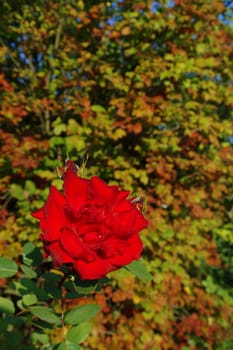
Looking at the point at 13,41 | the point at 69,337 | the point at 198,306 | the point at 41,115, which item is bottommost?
the point at 198,306

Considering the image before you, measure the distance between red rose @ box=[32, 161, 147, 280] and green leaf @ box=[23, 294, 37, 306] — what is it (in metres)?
0.24

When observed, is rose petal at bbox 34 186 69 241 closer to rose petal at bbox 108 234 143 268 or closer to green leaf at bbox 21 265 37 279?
rose petal at bbox 108 234 143 268

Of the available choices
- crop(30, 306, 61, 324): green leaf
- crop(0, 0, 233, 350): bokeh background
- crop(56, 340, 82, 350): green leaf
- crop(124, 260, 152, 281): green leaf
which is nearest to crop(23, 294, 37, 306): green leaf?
crop(30, 306, 61, 324): green leaf

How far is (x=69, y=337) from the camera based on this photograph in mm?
1001

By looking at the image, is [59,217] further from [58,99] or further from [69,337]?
[58,99]

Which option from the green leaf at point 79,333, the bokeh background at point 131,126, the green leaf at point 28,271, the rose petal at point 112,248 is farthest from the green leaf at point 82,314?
the bokeh background at point 131,126

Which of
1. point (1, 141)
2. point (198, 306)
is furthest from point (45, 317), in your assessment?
point (198, 306)

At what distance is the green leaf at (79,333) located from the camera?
992 millimetres

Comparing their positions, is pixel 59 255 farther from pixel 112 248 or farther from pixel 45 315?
pixel 45 315

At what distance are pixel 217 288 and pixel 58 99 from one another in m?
2.36

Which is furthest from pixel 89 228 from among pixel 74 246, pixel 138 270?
pixel 138 270

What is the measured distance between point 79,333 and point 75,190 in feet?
1.29

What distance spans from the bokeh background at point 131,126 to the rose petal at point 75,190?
186 centimetres

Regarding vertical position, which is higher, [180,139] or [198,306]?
[180,139]
